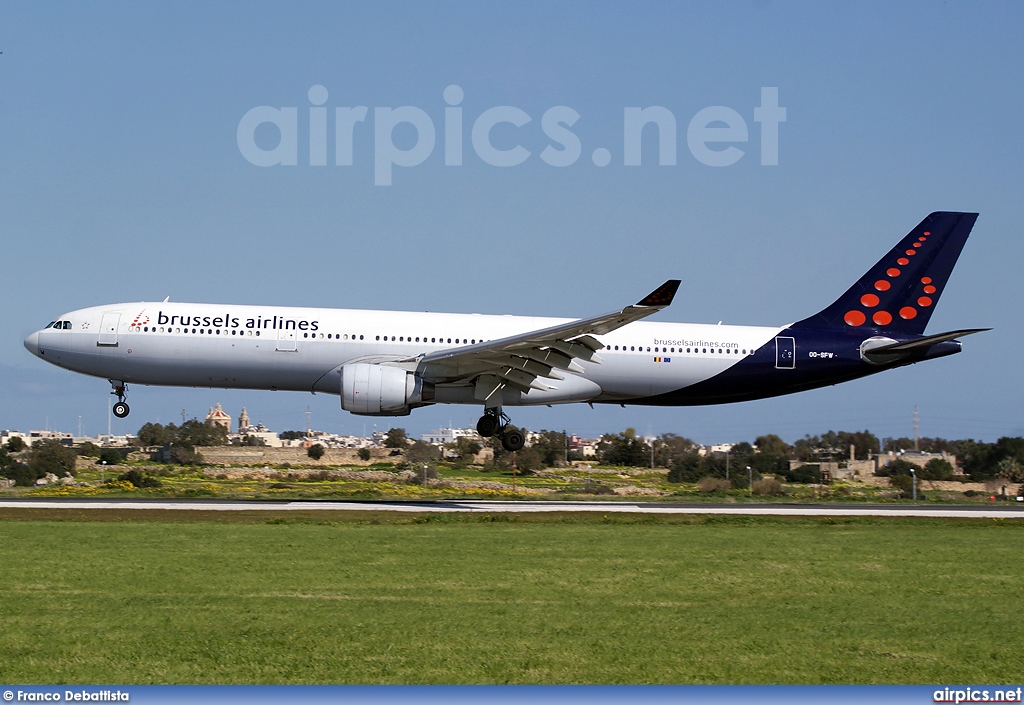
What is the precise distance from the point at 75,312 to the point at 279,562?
66.1ft

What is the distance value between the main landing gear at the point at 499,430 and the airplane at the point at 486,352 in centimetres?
4

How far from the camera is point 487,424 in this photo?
33.2 meters

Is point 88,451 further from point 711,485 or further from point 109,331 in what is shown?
point 711,485

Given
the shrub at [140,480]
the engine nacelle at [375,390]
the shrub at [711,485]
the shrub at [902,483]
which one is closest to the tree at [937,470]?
the shrub at [902,483]

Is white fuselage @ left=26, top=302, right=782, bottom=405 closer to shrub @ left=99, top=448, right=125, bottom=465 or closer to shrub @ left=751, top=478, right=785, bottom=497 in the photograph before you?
shrub @ left=751, top=478, right=785, bottom=497

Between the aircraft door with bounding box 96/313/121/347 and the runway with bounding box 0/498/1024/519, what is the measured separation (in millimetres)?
4807

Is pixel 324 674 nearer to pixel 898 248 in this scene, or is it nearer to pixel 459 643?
pixel 459 643

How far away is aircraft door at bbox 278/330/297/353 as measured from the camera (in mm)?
31766

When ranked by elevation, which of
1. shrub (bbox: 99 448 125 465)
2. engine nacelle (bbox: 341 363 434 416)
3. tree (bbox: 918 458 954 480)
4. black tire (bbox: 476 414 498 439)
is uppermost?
engine nacelle (bbox: 341 363 434 416)

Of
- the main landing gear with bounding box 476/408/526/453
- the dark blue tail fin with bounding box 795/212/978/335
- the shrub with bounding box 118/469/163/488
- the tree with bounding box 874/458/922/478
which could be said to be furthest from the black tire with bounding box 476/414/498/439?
the tree with bounding box 874/458/922/478

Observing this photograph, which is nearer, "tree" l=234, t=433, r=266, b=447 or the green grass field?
the green grass field

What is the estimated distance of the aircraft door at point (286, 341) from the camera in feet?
104

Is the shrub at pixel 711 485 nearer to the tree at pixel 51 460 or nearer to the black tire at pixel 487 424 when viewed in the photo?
the black tire at pixel 487 424

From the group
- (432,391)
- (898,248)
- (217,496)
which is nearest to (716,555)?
(432,391)
